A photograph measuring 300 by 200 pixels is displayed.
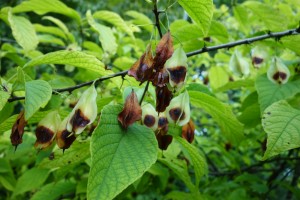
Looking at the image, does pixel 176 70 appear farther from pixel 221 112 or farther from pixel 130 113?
pixel 221 112

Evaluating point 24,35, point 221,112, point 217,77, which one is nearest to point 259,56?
point 221,112

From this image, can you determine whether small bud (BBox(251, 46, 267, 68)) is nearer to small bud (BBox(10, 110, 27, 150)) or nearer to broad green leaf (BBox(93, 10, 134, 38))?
broad green leaf (BBox(93, 10, 134, 38))

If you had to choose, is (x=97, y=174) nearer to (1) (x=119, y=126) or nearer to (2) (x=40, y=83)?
(1) (x=119, y=126)

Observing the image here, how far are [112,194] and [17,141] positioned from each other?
31 cm

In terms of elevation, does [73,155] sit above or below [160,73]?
below

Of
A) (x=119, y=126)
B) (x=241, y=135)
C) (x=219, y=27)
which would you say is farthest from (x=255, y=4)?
(x=119, y=126)

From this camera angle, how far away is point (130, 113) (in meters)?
0.76

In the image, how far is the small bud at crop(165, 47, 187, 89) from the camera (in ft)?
2.49

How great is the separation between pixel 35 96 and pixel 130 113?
190 millimetres

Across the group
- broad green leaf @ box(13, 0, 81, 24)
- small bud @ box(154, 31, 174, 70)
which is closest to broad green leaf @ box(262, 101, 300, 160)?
small bud @ box(154, 31, 174, 70)

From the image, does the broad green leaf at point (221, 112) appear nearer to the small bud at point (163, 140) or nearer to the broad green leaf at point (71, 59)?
the small bud at point (163, 140)

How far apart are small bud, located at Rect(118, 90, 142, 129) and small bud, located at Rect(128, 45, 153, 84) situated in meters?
0.05

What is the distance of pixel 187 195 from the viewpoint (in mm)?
1374

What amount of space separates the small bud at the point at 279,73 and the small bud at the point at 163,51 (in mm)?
485
